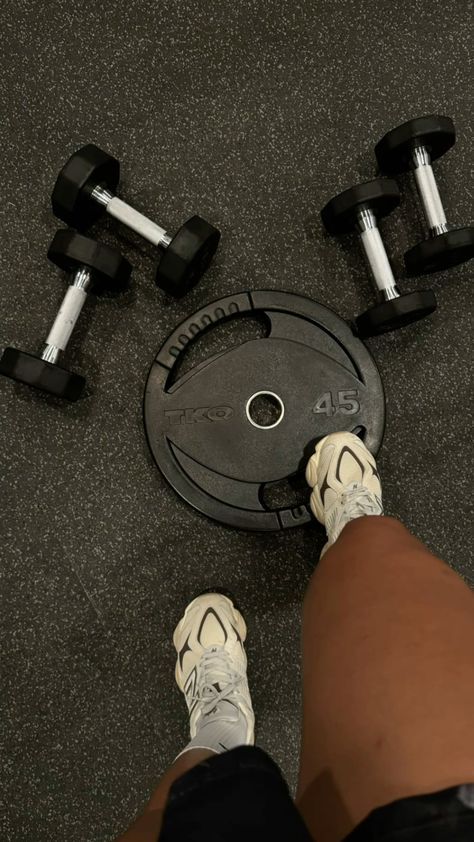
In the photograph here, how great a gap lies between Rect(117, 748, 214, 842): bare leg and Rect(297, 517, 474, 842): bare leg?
12 cm

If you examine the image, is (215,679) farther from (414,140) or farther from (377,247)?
(414,140)

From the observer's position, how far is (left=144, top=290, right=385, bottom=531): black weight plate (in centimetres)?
93

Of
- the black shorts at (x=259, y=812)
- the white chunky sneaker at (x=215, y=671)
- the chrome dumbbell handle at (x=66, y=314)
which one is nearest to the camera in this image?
the black shorts at (x=259, y=812)

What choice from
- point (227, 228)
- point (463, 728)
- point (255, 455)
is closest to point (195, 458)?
point (255, 455)

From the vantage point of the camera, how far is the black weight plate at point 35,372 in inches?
33.8

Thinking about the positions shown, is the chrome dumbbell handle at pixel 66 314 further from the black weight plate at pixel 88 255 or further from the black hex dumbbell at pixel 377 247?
the black hex dumbbell at pixel 377 247

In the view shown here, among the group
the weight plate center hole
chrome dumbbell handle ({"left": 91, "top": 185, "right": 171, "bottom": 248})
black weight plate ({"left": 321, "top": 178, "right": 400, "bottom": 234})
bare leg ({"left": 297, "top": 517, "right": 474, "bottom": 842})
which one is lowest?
bare leg ({"left": 297, "top": 517, "right": 474, "bottom": 842})

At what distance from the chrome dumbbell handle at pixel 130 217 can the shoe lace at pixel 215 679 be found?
570 millimetres

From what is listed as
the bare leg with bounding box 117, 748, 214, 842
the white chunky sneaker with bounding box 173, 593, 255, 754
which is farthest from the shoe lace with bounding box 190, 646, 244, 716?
the bare leg with bounding box 117, 748, 214, 842

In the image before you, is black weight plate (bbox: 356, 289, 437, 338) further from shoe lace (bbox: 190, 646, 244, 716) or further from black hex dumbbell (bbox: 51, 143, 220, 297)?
shoe lace (bbox: 190, 646, 244, 716)

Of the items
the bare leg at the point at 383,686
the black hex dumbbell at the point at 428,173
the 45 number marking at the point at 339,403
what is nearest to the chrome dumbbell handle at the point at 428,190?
the black hex dumbbell at the point at 428,173

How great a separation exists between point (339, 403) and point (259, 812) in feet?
1.92

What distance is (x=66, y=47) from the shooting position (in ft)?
3.20

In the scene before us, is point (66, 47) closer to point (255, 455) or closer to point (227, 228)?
point (227, 228)
